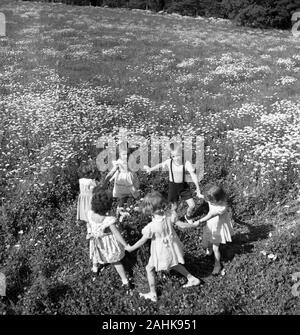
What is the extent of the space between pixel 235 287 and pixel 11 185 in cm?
569

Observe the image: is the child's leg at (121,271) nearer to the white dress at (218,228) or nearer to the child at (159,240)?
the child at (159,240)

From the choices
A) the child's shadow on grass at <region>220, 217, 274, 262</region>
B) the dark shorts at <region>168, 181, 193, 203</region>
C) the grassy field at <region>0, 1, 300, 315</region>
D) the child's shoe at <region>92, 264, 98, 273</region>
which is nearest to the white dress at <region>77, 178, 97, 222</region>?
the grassy field at <region>0, 1, 300, 315</region>

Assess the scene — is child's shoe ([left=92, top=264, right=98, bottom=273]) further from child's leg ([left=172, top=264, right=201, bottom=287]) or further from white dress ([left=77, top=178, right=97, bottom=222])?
child's leg ([left=172, top=264, right=201, bottom=287])

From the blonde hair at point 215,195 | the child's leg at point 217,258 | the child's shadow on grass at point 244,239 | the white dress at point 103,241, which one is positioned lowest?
the child's shadow on grass at point 244,239

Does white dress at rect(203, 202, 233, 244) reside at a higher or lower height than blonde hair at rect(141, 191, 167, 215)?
lower

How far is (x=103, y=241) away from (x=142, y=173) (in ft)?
11.2

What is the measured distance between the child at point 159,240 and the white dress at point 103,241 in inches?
17.8

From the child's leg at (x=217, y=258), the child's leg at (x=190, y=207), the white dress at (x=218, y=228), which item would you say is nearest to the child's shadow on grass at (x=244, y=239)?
the child's leg at (x=217, y=258)

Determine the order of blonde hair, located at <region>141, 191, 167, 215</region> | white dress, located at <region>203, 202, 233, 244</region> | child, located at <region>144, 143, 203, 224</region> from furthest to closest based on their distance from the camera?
child, located at <region>144, 143, 203, 224</region> → white dress, located at <region>203, 202, 233, 244</region> → blonde hair, located at <region>141, 191, 167, 215</region>

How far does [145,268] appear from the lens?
6922 mm

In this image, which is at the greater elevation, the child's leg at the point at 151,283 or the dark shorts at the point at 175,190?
the dark shorts at the point at 175,190

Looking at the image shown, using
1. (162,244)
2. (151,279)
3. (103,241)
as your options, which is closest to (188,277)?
(151,279)

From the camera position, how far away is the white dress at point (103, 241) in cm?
643

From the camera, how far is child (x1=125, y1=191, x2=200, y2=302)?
6105 millimetres
